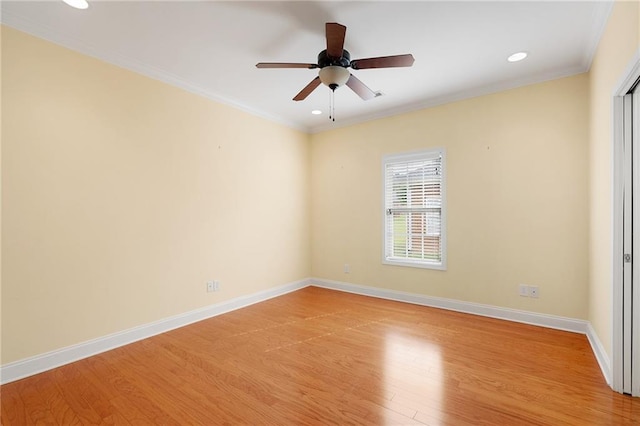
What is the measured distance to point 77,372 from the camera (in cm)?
232

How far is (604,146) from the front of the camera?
7.67 ft

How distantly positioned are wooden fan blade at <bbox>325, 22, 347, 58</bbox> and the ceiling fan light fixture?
0.32ft

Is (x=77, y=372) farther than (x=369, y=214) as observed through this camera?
No

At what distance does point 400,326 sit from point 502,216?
1773mm

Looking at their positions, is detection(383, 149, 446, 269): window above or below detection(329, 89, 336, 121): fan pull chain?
below

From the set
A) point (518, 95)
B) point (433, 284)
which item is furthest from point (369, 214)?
point (518, 95)

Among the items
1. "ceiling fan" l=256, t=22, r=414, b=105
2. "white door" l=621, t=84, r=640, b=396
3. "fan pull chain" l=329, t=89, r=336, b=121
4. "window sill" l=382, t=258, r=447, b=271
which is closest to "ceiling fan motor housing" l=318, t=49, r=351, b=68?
"ceiling fan" l=256, t=22, r=414, b=105

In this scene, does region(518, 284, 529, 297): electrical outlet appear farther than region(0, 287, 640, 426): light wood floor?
Yes

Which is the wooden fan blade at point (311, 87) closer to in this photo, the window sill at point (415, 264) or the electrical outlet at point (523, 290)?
the window sill at point (415, 264)

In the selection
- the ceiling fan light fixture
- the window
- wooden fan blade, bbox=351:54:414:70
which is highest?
wooden fan blade, bbox=351:54:414:70

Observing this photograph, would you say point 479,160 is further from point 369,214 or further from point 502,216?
point 369,214

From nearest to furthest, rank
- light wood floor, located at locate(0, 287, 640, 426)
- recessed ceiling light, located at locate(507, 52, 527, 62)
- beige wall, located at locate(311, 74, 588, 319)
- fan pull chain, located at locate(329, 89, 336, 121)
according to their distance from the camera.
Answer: light wood floor, located at locate(0, 287, 640, 426) → recessed ceiling light, located at locate(507, 52, 527, 62) → beige wall, located at locate(311, 74, 588, 319) → fan pull chain, located at locate(329, 89, 336, 121)

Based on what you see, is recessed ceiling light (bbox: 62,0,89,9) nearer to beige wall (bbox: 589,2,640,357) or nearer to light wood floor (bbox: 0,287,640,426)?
light wood floor (bbox: 0,287,640,426)

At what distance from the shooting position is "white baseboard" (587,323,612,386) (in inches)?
83.4
